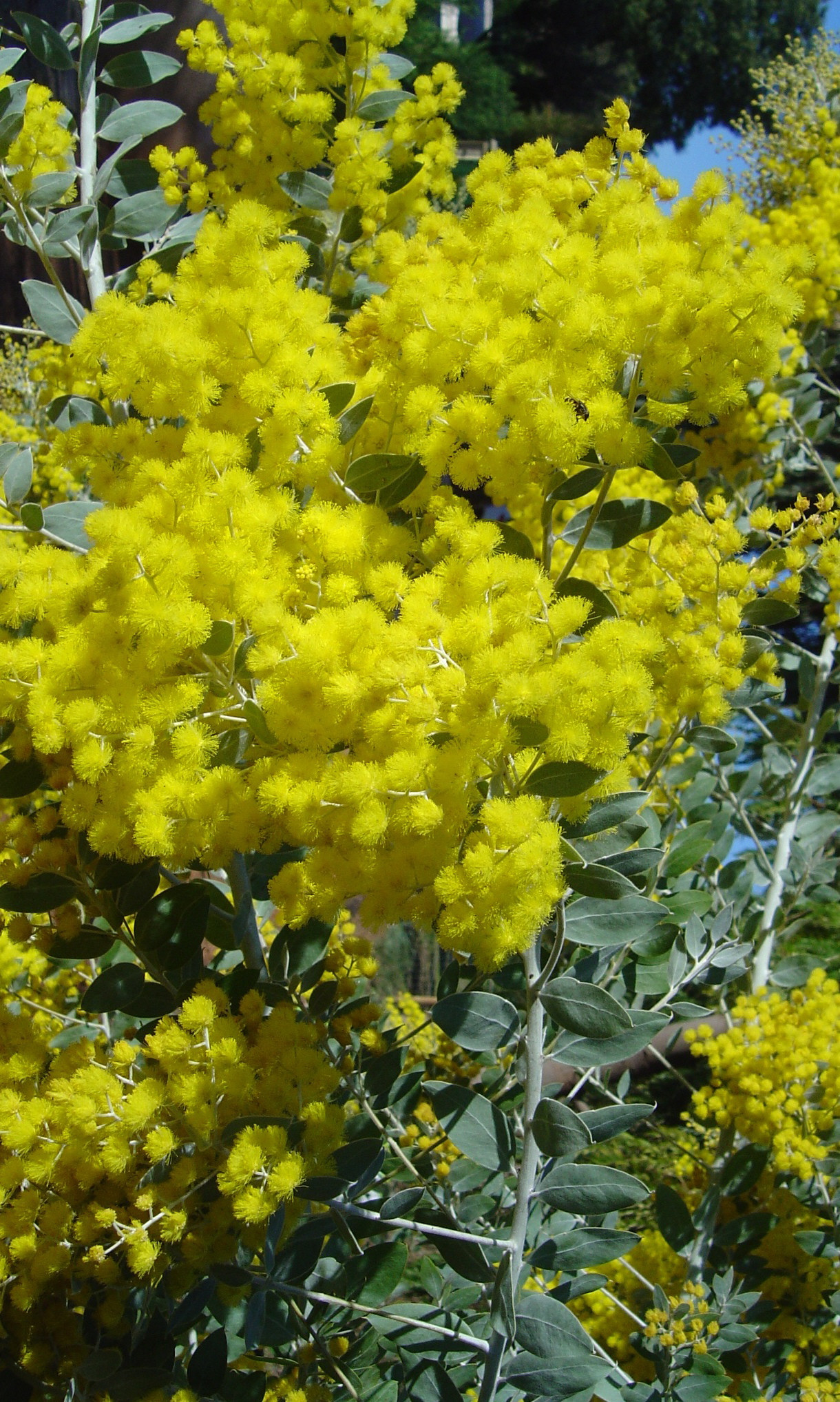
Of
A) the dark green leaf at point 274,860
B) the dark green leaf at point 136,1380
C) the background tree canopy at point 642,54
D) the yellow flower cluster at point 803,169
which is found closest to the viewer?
the dark green leaf at point 136,1380

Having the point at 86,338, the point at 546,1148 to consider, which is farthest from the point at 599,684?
the point at 86,338

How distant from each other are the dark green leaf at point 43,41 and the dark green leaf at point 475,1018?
5.48 feet

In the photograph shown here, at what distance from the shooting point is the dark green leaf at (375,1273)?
4.73ft

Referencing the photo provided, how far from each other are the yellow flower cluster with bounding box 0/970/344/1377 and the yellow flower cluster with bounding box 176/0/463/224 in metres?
1.29

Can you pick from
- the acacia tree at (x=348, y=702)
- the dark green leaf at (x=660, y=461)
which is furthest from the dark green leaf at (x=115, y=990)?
the dark green leaf at (x=660, y=461)

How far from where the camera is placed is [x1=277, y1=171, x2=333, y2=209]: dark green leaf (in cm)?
175

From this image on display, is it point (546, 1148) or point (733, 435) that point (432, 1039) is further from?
point (733, 435)

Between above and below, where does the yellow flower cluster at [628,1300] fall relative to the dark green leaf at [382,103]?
below

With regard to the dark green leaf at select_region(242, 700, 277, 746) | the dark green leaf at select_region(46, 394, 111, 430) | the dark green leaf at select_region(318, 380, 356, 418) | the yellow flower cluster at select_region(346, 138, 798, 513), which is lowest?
the dark green leaf at select_region(242, 700, 277, 746)

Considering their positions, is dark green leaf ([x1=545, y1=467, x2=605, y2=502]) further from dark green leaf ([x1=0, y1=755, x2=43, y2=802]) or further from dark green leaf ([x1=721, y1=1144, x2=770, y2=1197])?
dark green leaf ([x1=721, y1=1144, x2=770, y2=1197])

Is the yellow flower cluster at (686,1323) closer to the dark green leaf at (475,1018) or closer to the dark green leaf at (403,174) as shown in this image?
the dark green leaf at (475,1018)

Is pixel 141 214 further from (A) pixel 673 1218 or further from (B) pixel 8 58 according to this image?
(A) pixel 673 1218

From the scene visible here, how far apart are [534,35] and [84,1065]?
73.6ft

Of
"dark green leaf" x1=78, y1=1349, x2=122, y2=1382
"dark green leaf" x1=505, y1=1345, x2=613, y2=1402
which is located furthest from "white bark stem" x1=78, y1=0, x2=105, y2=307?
"dark green leaf" x1=505, y1=1345, x2=613, y2=1402
